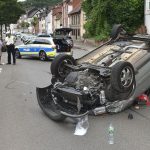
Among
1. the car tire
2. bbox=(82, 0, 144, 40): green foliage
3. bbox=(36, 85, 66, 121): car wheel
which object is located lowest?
bbox=(36, 85, 66, 121): car wheel

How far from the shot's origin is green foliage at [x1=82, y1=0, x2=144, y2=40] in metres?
36.3

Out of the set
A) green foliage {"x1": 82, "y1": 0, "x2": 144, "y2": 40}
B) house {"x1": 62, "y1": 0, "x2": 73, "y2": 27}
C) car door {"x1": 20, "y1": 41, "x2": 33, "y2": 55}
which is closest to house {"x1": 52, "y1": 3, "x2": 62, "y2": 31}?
house {"x1": 62, "y1": 0, "x2": 73, "y2": 27}

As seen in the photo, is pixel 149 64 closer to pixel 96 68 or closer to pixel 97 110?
pixel 96 68

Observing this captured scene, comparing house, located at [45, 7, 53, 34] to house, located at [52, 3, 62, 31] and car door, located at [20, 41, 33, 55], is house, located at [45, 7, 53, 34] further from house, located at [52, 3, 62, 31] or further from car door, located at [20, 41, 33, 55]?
car door, located at [20, 41, 33, 55]

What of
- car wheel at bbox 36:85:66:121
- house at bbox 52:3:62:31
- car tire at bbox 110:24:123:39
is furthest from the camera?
house at bbox 52:3:62:31

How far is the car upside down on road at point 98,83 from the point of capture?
7465 mm

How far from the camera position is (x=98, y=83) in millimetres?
7746

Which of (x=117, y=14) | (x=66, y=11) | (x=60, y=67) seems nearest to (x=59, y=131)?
(x=60, y=67)

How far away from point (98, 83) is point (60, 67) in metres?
1.34

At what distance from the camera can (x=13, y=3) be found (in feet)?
221

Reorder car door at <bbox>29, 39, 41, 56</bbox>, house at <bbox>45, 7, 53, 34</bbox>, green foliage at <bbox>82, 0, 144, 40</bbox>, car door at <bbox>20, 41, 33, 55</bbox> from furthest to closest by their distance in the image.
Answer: house at <bbox>45, 7, 53, 34</bbox> < green foliage at <bbox>82, 0, 144, 40</bbox> < car door at <bbox>20, 41, 33, 55</bbox> < car door at <bbox>29, 39, 41, 56</bbox>

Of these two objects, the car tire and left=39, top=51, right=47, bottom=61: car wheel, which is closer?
the car tire

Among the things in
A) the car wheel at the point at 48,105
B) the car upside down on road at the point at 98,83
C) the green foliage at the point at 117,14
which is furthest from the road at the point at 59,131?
the green foliage at the point at 117,14

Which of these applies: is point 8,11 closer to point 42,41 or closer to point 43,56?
point 42,41
